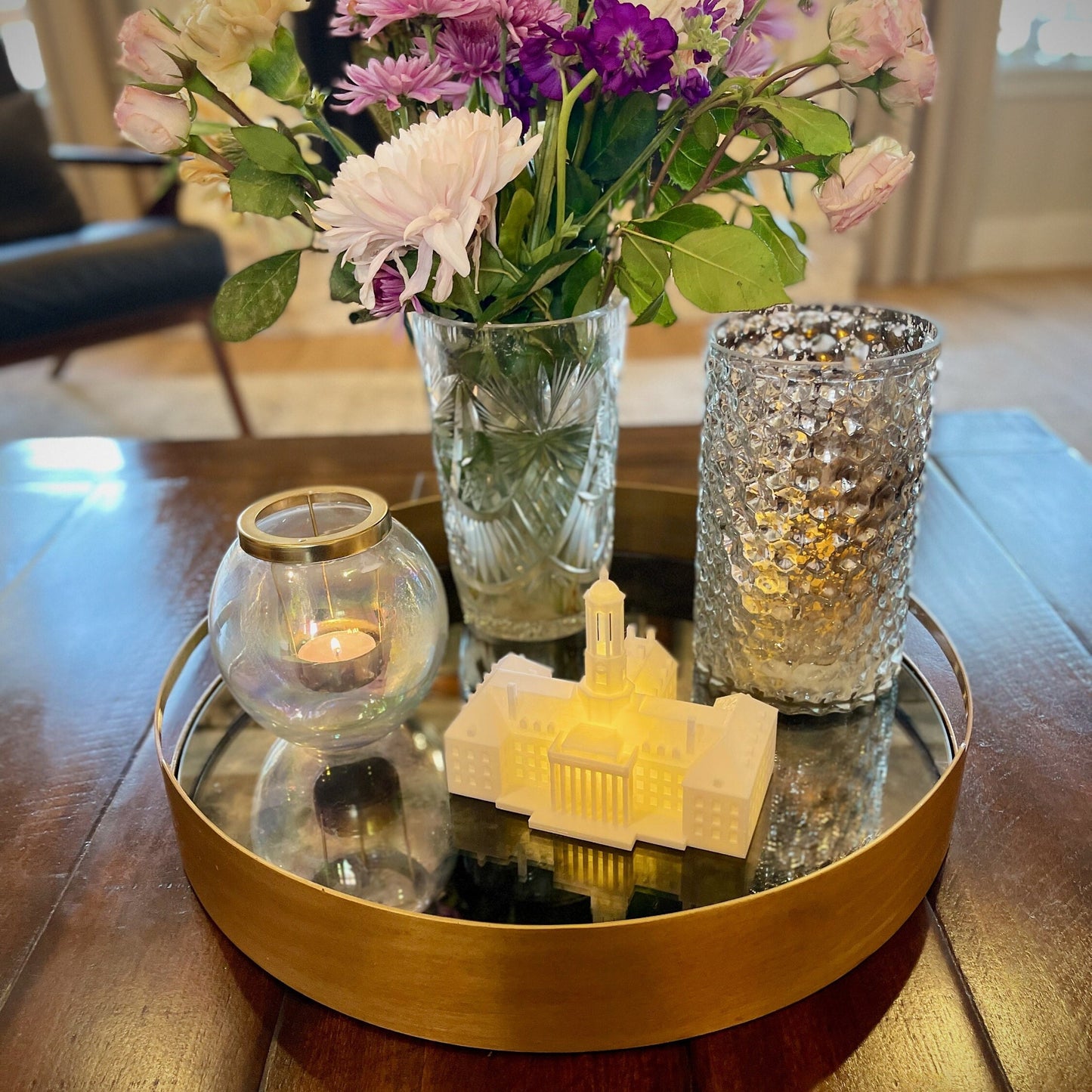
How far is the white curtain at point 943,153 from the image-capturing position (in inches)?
105

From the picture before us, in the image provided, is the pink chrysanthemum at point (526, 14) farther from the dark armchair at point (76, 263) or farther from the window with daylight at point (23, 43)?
the window with daylight at point (23, 43)

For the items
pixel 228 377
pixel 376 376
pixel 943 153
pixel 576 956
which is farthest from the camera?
pixel 943 153

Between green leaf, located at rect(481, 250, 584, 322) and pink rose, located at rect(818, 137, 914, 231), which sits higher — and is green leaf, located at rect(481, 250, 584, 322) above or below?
below

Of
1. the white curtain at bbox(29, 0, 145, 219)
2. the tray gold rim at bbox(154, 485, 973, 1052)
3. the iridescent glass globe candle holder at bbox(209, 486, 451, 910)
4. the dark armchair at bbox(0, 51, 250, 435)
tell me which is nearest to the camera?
the tray gold rim at bbox(154, 485, 973, 1052)

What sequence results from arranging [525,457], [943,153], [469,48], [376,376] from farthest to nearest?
[943,153] → [376,376] → [525,457] → [469,48]

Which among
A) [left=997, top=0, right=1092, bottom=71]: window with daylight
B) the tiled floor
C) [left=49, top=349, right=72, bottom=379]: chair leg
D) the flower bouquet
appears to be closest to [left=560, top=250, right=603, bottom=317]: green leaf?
the flower bouquet

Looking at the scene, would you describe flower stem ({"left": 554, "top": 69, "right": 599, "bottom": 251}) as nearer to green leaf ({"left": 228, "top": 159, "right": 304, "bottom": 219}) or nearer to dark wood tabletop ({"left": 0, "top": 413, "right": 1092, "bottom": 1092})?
green leaf ({"left": 228, "top": 159, "right": 304, "bottom": 219})

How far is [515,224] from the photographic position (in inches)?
19.8

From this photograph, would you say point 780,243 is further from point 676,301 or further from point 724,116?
point 676,301

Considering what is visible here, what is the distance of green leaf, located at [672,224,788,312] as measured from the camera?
17.9 inches

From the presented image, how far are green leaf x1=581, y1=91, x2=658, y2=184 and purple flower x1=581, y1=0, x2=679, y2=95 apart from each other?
0.15 feet

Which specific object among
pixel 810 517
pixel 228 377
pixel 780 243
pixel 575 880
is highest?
pixel 780 243

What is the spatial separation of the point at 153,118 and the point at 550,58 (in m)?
0.18

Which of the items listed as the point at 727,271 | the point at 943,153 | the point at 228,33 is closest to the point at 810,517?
the point at 727,271
